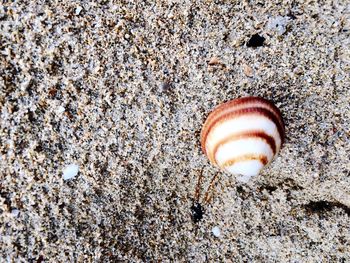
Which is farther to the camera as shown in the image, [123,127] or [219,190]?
→ [219,190]

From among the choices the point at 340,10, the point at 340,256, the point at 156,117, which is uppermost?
the point at 340,10

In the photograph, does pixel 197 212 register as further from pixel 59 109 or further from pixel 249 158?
pixel 59 109

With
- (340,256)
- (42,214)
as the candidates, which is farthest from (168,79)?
(340,256)

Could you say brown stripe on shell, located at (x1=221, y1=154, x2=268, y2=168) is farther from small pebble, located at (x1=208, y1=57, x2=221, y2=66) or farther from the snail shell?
small pebble, located at (x1=208, y1=57, x2=221, y2=66)

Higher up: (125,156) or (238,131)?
(238,131)

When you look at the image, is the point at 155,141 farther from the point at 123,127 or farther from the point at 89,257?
the point at 89,257

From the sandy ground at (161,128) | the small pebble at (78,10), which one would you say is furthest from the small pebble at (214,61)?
the small pebble at (78,10)

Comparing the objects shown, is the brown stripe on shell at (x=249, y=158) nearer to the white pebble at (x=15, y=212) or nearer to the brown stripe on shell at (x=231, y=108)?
the brown stripe on shell at (x=231, y=108)

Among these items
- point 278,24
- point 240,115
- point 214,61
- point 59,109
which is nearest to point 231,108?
point 240,115
